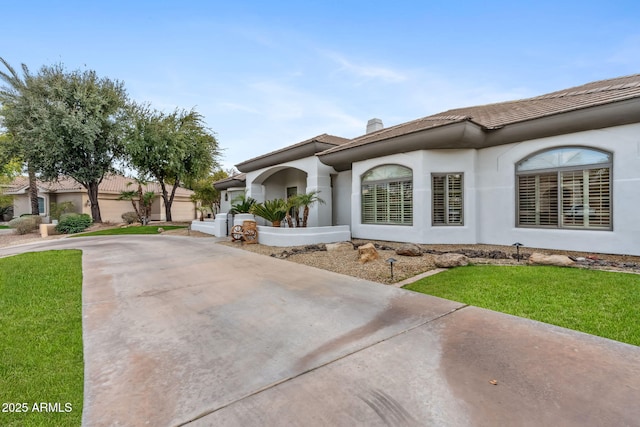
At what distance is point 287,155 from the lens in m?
14.8

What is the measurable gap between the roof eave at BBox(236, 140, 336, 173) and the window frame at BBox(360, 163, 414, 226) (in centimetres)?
270

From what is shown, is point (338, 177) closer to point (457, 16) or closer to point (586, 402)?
point (457, 16)

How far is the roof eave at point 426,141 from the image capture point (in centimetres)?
909

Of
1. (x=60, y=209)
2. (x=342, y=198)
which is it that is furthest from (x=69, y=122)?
(x=342, y=198)

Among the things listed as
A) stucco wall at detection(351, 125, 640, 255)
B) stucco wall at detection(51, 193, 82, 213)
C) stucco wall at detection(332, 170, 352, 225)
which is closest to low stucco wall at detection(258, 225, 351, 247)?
stucco wall at detection(351, 125, 640, 255)

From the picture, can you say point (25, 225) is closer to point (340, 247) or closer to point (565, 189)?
point (340, 247)

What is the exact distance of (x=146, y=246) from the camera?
12.0m

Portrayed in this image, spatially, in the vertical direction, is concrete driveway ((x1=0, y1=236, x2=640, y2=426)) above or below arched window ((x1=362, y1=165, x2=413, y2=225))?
below

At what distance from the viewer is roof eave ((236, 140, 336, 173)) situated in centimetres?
1365

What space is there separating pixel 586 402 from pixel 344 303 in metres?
3.21

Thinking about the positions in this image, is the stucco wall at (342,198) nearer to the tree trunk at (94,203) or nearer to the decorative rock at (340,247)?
the decorative rock at (340,247)

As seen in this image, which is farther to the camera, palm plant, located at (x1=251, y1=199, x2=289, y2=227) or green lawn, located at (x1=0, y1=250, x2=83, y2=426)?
palm plant, located at (x1=251, y1=199, x2=289, y2=227)

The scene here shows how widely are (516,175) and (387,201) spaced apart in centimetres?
440

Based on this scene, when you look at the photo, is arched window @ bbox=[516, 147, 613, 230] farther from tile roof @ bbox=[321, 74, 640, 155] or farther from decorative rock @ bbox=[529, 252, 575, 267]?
decorative rock @ bbox=[529, 252, 575, 267]
